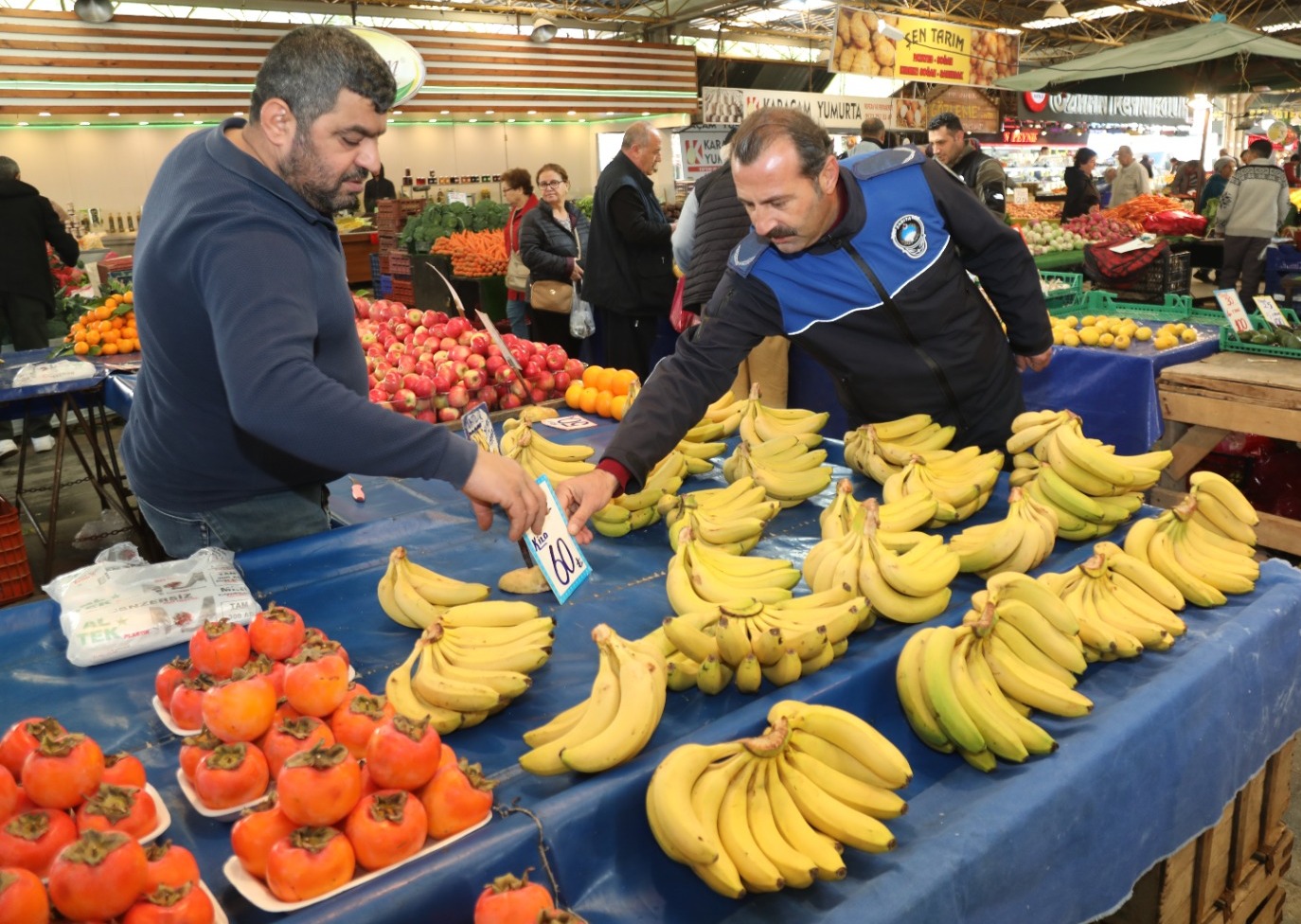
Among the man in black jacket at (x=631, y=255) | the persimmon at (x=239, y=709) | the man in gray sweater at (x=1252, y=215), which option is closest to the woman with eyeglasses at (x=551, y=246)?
the man in black jacket at (x=631, y=255)

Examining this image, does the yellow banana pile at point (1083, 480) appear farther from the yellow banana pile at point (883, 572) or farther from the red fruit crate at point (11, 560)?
the red fruit crate at point (11, 560)

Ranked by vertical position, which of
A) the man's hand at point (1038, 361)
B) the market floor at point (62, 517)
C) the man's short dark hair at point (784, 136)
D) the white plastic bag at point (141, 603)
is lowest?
the market floor at point (62, 517)

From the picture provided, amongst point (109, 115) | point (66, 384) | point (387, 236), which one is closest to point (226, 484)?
point (66, 384)

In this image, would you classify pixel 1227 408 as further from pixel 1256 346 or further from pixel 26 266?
pixel 26 266

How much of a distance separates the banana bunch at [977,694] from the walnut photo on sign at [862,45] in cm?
1036

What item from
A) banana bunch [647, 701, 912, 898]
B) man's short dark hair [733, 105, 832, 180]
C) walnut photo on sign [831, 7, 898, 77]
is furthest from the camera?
walnut photo on sign [831, 7, 898, 77]

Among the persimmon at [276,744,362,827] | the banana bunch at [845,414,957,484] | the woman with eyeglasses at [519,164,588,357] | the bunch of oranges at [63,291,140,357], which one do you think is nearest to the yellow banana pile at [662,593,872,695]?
the persimmon at [276,744,362,827]

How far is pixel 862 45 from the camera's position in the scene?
434 inches

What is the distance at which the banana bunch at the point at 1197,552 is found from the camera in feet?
6.62

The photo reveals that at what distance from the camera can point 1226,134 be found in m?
30.2

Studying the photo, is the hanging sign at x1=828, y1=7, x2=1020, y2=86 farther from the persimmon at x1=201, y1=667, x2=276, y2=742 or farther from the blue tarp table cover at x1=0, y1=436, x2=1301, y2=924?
the persimmon at x1=201, y1=667, x2=276, y2=742

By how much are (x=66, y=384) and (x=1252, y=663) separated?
514 centimetres

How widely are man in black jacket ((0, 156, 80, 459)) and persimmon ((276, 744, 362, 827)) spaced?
7458 millimetres

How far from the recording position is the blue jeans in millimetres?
2383
